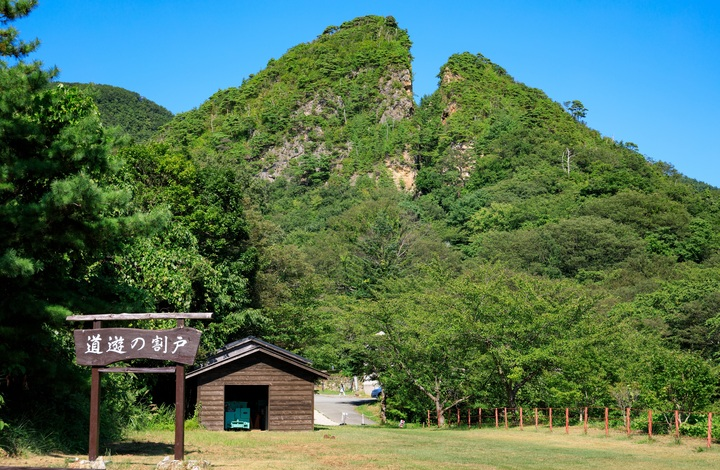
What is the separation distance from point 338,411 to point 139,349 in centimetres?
2999

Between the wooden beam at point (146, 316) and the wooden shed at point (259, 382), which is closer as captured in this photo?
the wooden beam at point (146, 316)

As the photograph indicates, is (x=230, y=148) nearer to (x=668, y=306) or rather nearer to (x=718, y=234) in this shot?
(x=718, y=234)

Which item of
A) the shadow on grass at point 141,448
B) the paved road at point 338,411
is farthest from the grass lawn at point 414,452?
the paved road at point 338,411

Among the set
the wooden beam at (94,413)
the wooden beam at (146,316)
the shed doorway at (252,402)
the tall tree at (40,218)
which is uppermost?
the tall tree at (40,218)

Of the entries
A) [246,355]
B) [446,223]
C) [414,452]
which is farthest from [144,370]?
[446,223]

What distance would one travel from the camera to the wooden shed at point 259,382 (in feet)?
84.2

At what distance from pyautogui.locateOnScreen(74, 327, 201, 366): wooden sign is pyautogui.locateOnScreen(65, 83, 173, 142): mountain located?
109 metres

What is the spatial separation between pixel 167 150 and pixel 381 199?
5430 centimetres

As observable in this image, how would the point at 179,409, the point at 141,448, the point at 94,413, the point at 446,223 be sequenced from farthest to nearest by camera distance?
the point at 446,223
the point at 141,448
the point at 94,413
the point at 179,409

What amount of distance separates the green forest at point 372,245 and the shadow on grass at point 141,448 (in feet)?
2.21

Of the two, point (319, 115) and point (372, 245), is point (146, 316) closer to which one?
point (372, 245)

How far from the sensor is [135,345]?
13531 mm

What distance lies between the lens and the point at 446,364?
106ft

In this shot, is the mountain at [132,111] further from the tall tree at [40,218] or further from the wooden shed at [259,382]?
the tall tree at [40,218]
